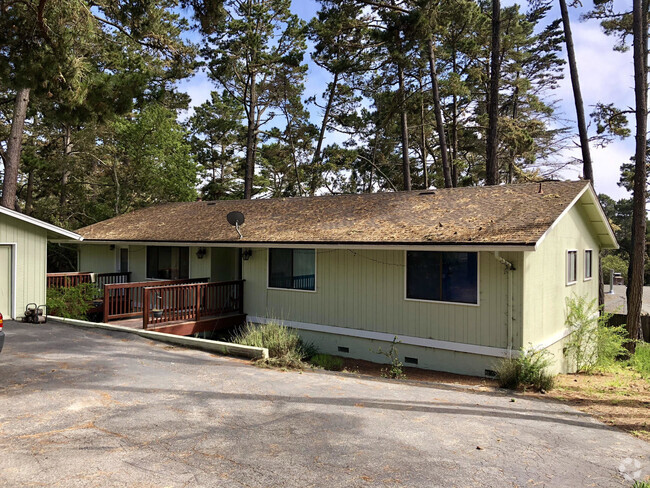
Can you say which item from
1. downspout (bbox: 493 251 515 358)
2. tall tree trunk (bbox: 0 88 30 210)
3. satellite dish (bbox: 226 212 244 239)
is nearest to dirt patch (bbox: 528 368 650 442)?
downspout (bbox: 493 251 515 358)

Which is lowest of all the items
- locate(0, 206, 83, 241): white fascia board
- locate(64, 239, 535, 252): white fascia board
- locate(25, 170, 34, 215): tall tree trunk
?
locate(64, 239, 535, 252): white fascia board

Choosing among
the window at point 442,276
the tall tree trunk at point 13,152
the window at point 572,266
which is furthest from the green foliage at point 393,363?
the tall tree trunk at point 13,152

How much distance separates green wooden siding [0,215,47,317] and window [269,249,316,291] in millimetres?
6274

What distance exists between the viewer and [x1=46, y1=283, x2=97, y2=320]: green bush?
1234 cm

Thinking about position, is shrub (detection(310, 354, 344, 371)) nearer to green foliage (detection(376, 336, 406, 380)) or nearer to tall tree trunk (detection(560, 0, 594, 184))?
green foliage (detection(376, 336, 406, 380))

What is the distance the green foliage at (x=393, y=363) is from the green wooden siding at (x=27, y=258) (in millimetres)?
9340

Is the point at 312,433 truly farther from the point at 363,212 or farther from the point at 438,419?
the point at 363,212

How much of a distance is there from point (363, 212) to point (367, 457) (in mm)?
8976

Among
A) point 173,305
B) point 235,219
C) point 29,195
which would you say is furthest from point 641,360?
point 29,195

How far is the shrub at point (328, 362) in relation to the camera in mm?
10213

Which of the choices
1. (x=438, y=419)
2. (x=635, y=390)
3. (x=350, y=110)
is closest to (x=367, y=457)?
(x=438, y=419)

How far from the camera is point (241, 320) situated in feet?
43.0

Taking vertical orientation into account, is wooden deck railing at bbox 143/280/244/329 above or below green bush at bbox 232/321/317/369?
above

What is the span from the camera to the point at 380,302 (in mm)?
10734
